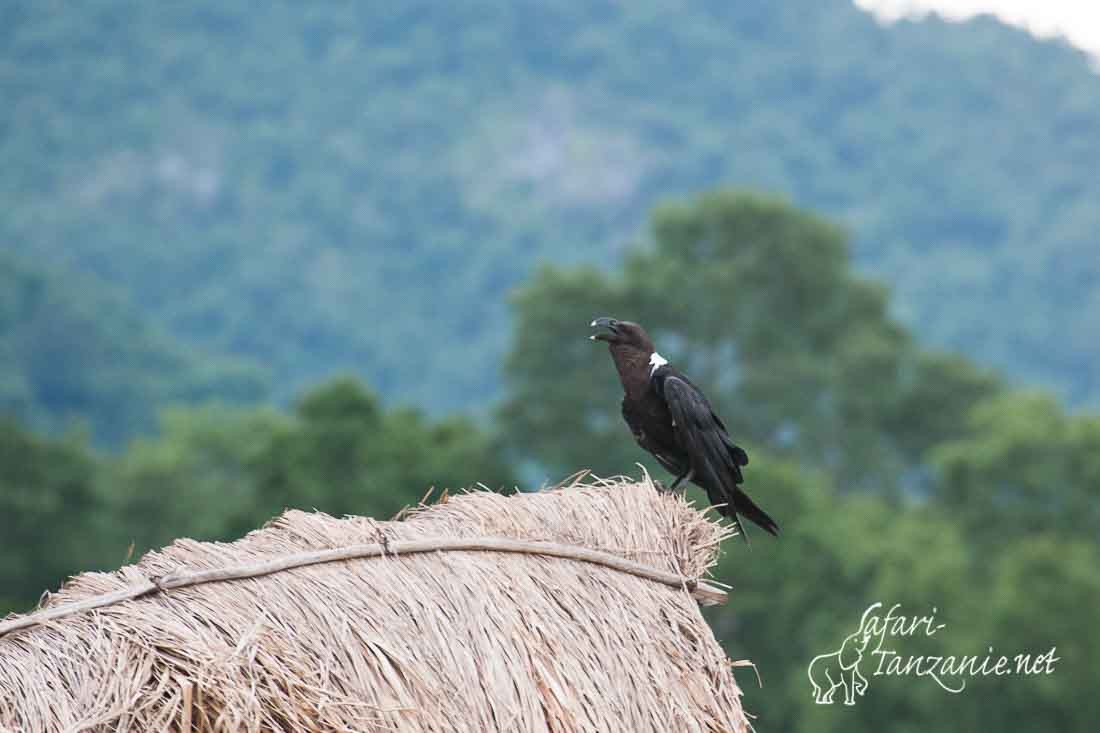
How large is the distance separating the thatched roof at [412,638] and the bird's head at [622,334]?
1.25 meters

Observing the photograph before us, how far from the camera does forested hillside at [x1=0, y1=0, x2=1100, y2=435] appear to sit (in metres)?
98.2

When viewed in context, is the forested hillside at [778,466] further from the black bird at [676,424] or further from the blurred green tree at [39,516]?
the black bird at [676,424]

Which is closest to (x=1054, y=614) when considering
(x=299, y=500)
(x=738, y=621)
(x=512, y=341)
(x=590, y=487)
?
(x=738, y=621)

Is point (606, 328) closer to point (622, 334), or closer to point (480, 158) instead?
point (622, 334)

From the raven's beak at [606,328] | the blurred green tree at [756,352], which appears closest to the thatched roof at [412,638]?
the raven's beak at [606,328]

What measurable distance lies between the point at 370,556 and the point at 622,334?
7.80 feet

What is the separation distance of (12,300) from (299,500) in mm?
41445

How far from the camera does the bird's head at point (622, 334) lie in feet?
20.0

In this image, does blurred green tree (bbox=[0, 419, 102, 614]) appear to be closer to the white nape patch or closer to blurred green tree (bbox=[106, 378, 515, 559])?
blurred green tree (bbox=[106, 378, 515, 559])

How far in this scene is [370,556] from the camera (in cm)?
402

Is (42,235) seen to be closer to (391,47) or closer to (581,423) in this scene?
(391,47)

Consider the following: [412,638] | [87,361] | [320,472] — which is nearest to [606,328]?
[412,638]

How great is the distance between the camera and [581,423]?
2114 inches

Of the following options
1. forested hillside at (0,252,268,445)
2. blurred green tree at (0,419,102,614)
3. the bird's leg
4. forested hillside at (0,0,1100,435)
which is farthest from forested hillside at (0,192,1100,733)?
forested hillside at (0,0,1100,435)
